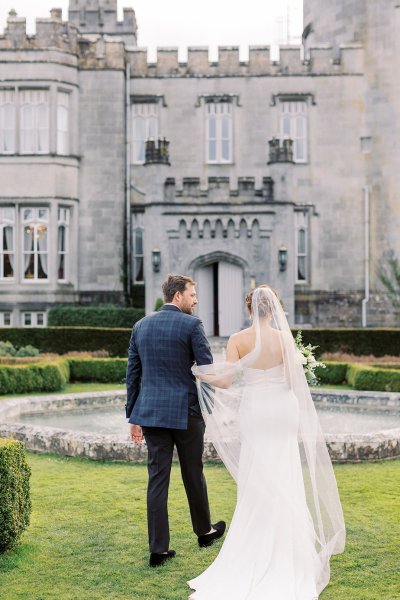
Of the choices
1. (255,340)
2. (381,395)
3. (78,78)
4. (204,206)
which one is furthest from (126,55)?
(255,340)

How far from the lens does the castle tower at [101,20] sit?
31859mm

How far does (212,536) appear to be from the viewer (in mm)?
5730

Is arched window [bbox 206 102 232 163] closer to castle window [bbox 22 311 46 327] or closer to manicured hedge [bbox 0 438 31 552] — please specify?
castle window [bbox 22 311 46 327]

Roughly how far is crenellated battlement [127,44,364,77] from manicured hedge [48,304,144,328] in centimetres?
786

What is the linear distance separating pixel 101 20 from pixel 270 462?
2986 cm

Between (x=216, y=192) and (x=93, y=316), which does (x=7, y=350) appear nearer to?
(x=93, y=316)

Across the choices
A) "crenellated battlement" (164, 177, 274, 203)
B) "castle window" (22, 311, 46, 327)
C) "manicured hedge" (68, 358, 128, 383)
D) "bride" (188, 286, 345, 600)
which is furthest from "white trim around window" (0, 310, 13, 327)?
"bride" (188, 286, 345, 600)

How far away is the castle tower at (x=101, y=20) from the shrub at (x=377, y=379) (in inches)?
827

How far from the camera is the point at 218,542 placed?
5.77 m

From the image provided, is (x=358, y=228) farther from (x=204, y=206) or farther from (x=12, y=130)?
(x=12, y=130)

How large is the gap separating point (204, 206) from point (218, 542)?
58.3 ft

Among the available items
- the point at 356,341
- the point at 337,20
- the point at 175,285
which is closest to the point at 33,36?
the point at 337,20

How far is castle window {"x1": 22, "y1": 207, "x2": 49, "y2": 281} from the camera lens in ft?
79.8

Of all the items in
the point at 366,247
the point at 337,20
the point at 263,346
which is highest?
the point at 337,20
